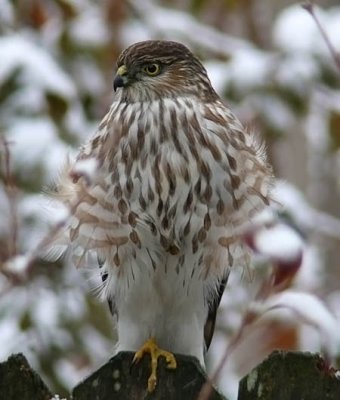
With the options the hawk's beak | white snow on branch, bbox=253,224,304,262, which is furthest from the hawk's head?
white snow on branch, bbox=253,224,304,262

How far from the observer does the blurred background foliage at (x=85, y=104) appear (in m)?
4.29

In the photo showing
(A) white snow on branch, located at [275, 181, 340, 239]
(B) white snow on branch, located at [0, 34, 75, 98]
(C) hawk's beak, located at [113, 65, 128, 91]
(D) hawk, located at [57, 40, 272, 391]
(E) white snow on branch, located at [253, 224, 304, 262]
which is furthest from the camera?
(A) white snow on branch, located at [275, 181, 340, 239]

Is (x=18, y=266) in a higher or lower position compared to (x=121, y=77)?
higher

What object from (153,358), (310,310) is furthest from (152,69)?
(310,310)

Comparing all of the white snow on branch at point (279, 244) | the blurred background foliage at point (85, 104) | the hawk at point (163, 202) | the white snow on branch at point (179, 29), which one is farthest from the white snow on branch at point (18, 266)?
the white snow on branch at point (179, 29)

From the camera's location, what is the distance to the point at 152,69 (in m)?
3.58

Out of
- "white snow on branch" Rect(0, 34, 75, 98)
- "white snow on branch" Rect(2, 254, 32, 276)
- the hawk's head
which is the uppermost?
"white snow on branch" Rect(2, 254, 32, 276)

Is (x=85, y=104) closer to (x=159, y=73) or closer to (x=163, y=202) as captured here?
(x=159, y=73)

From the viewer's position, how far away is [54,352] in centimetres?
445

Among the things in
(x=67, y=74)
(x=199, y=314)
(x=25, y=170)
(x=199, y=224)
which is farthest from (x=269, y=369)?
(x=67, y=74)

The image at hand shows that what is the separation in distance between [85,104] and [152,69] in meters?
1.11

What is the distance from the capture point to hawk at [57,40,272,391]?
3.18m

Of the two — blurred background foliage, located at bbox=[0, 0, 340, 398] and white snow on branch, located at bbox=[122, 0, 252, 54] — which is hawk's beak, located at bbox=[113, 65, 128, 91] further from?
white snow on branch, located at bbox=[122, 0, 252, 54]

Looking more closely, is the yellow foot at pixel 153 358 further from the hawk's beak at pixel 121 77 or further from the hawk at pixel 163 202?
the hawk's beak at pixel 121 77
